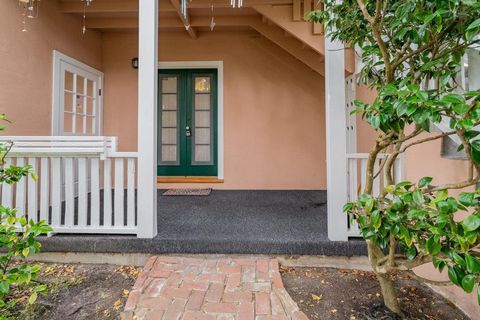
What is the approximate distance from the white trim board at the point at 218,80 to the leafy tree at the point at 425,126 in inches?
114

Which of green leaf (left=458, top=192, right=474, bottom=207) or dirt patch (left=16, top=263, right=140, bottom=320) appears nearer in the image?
green leaf (left=458, top=192, right=474, bottom=207)

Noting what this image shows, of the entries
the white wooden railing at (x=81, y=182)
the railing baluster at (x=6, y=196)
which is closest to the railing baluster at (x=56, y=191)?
the white wooden railing at (x=81, y=182)

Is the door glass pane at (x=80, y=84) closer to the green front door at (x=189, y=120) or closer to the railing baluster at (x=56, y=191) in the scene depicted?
the green front door at (x=189, y=120)

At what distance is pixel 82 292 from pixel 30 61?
103 inches

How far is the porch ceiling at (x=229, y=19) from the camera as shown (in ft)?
10.3

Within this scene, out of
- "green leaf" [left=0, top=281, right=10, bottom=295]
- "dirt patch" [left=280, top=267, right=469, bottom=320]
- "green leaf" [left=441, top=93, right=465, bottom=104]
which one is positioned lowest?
"dirt patch" [left=280, top=267, right=469, bottom=320]

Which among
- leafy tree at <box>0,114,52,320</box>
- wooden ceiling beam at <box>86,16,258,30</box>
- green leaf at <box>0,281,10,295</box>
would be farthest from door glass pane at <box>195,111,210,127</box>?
green leaf at <box>0,281,10,295</box>

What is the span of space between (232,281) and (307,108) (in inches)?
127

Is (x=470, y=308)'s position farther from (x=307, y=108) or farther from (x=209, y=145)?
(x=209, y=145)

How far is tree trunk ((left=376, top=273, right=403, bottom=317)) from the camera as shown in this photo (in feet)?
5.26

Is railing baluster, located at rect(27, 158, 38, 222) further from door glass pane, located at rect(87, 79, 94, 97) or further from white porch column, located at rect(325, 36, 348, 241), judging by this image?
white porch column, located at rect(325, 36, 348, 241)

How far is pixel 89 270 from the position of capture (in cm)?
212

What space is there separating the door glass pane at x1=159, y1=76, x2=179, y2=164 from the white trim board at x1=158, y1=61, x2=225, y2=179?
222 mm

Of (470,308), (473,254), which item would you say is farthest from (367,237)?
(470,308)
